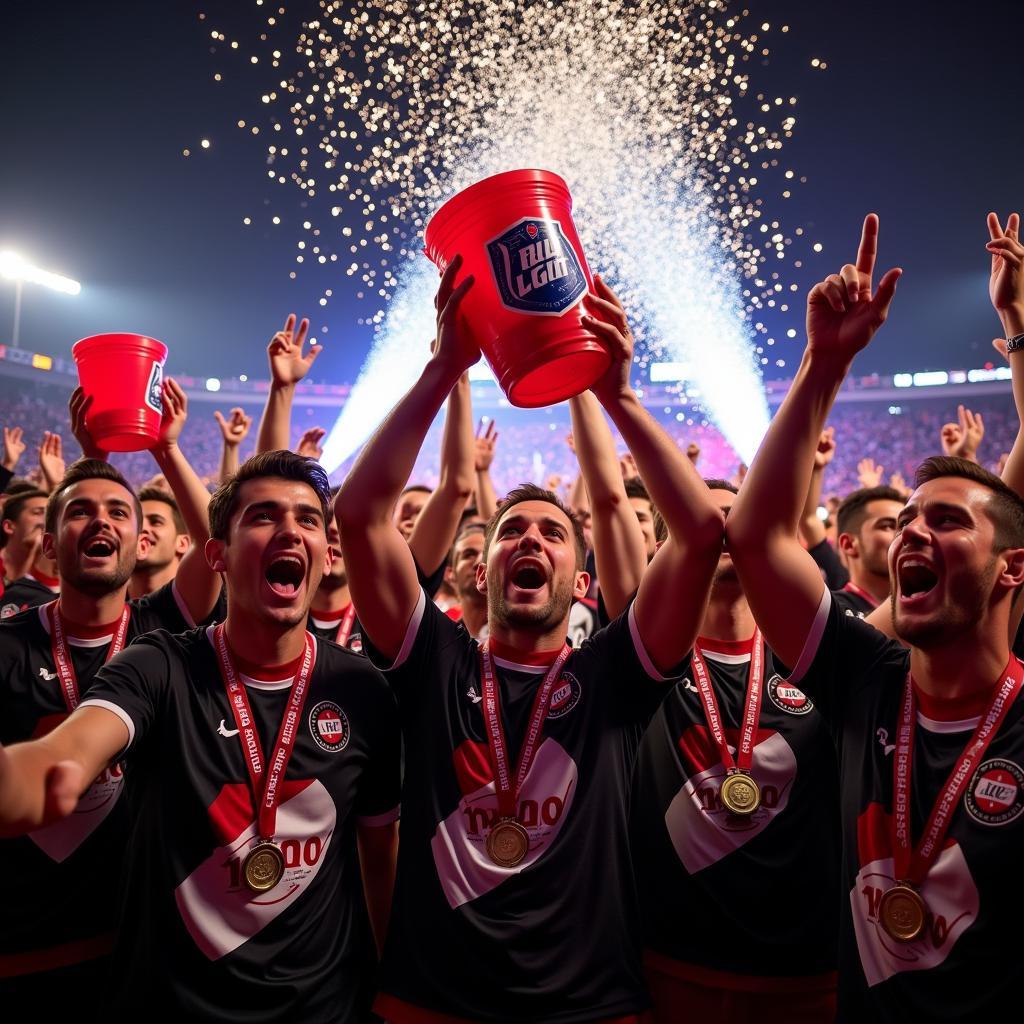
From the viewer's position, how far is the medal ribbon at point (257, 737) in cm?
207

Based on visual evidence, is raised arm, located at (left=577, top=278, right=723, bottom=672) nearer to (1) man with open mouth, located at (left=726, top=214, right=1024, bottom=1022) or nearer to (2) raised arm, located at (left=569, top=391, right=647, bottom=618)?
(1) man with open mouth, located at (left=726, top=214, right=1024, bottom=1022)

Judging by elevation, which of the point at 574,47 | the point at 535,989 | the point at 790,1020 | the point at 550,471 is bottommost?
the point at 790,1020

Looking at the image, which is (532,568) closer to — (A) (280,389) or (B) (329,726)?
(B) (329,726)

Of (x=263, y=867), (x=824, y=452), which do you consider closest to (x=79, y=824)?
(x=263, y=867)

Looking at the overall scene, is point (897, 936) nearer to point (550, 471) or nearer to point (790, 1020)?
point (790, 1020)

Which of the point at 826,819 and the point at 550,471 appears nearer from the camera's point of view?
the point at 826,819

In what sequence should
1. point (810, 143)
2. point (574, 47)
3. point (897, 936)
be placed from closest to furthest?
1. point (897, 936)
2. point (574, 47)
3. point (810, 143)

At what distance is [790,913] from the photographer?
7.57 feet

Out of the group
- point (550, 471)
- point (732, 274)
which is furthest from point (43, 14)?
point (550, 471)

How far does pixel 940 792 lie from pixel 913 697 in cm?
26

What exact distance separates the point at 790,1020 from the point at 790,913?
12.1 inches

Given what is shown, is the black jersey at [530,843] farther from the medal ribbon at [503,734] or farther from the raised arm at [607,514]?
the raised arm at [607,514]

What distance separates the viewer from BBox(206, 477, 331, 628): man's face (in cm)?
231

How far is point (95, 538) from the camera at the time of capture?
2.84m
